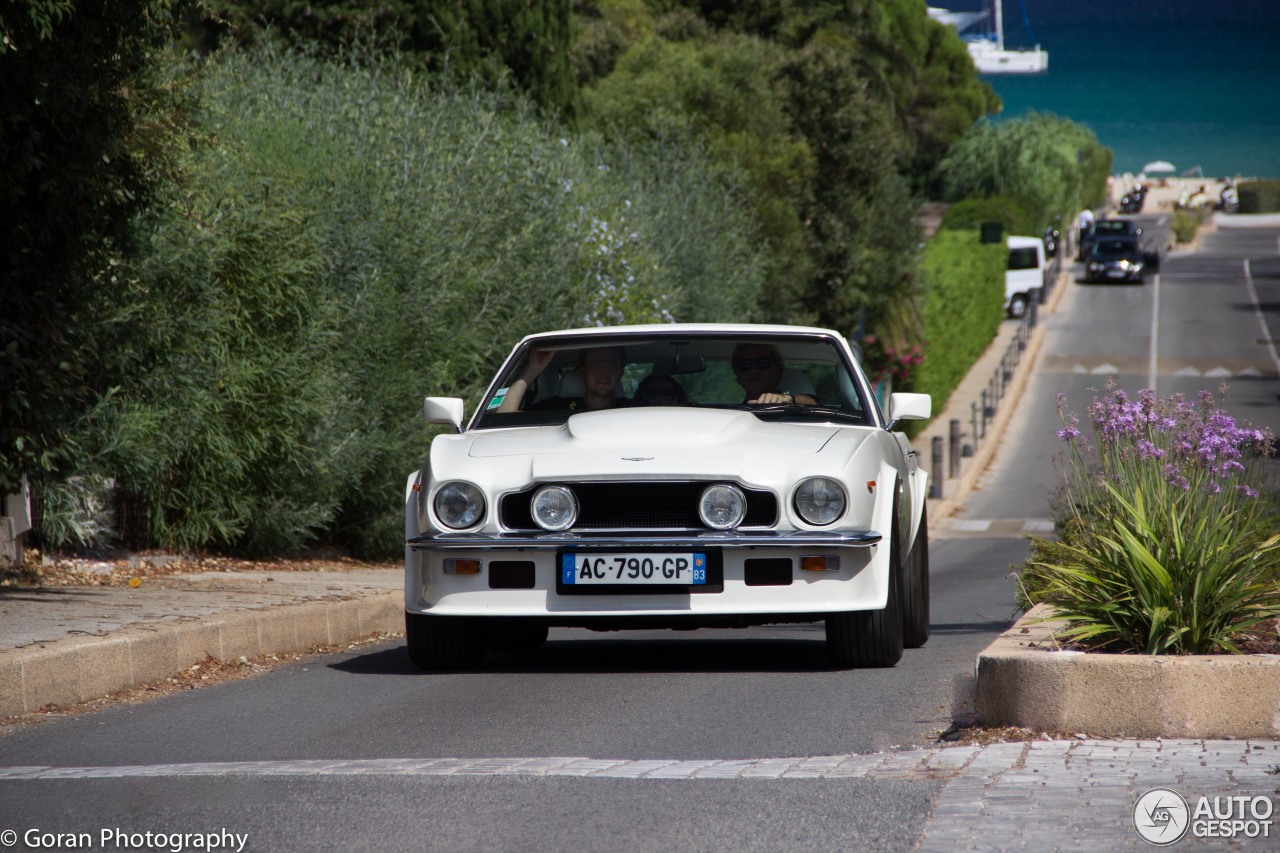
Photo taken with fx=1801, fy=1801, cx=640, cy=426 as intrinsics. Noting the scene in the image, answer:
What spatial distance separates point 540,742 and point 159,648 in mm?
2997

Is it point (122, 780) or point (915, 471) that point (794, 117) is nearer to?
point (915, 471)

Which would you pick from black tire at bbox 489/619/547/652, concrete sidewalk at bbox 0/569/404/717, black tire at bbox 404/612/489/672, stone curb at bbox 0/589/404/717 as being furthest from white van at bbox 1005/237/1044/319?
black tire at bbox 404/612/489/672

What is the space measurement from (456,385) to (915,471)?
8994 millimetres

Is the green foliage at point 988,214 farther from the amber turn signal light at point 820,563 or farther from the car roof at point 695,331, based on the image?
the amber turn signal light at point 820,563

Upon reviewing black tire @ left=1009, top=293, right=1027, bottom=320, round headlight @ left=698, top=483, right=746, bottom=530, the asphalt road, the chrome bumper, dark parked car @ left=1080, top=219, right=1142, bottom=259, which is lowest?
the asphalt road

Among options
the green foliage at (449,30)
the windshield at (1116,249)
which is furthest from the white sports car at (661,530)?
the windshield at (1116,249)

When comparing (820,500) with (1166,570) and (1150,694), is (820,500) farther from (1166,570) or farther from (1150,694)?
(1150,694)

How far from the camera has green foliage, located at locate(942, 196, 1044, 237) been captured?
8694cm

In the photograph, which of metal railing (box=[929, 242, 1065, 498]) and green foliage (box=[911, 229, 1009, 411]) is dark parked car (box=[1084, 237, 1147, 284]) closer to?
metal railing (box=[929, 242, 1065, 498])

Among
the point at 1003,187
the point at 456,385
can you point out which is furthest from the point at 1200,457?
the point at 1003,187

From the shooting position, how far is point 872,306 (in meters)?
43.8

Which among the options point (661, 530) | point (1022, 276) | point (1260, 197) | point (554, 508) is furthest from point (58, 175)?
point (1260, 197)

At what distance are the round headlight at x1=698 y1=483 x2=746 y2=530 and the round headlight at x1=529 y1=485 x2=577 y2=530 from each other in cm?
57

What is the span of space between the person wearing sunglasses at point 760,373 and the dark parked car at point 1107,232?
239ft
